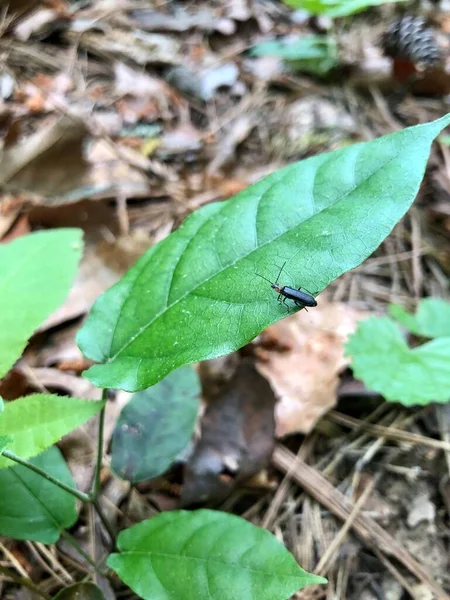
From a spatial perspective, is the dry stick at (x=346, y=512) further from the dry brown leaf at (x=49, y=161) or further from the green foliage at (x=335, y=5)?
the green foliage at (x=335, y=5)

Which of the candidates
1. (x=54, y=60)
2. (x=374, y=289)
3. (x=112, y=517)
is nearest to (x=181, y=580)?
(x=112, y=517)

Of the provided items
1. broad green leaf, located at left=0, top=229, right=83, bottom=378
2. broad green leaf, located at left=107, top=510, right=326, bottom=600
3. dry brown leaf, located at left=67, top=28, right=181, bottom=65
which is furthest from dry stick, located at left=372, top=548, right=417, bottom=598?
dry brown leaf, located at left=67, top=28, right=181, bottom=65

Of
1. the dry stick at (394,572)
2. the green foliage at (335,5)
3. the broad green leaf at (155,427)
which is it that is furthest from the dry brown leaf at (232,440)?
the green foliage at (335,5)

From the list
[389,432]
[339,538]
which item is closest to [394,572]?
[339,538]

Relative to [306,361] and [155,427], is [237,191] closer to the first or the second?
[306,361]

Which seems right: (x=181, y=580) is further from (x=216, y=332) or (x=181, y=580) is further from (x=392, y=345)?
(x=392, y=345)

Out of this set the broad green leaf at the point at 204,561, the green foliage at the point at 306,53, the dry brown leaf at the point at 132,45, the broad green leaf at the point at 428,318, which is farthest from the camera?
the dry brown leaf at the point at 132,45
